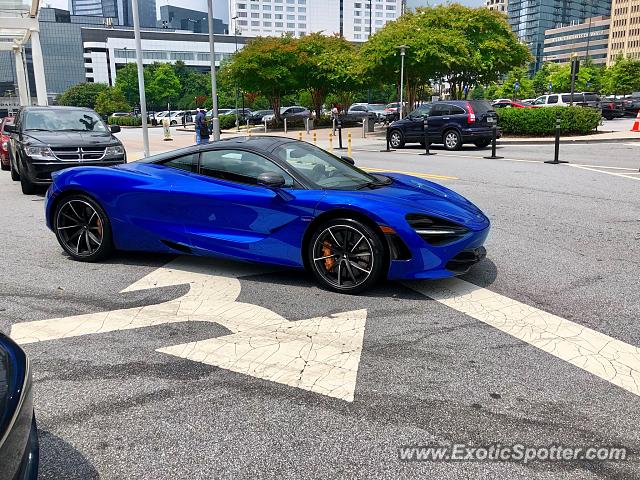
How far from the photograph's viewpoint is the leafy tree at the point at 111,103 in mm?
85875

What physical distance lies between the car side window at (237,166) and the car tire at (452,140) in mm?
15894

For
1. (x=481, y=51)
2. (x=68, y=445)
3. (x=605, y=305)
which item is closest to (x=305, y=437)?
(x=68, y=445)

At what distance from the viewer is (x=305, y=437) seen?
9.25 feet

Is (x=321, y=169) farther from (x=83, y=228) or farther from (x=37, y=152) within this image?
(x=37, y=152)

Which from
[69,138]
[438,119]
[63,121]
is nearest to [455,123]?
[438,119]

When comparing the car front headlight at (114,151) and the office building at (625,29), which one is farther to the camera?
the office building at (625,29)

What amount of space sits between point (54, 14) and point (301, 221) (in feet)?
587

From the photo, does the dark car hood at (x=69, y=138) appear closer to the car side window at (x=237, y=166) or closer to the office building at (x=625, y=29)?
the car side window at (x=237, y=166)

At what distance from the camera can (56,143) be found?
10703mm

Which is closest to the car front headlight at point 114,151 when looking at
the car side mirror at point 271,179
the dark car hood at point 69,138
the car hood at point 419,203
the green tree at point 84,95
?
the dark car hood at point 69,138

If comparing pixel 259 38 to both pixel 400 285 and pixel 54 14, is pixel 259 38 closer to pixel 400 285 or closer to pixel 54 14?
pixel 400 285

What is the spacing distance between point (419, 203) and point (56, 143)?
825 centimetres

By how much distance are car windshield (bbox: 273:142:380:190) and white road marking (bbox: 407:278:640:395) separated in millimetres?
1126

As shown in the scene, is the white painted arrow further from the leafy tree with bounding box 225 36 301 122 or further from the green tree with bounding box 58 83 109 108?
the green tree with bounding box 58 83 109 108
